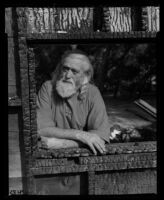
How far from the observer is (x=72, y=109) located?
8.07ft

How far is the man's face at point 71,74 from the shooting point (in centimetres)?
242

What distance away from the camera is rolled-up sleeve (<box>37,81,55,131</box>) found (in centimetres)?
242

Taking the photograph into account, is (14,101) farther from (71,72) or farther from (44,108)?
(71,72)

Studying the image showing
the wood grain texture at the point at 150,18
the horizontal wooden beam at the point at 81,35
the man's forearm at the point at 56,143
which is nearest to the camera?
the horizontal wooden beam at the point at 81,35

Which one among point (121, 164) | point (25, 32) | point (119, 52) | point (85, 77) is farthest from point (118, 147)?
point (25, 32)

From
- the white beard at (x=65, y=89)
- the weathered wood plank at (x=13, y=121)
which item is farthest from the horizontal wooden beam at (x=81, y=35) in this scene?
the weathered wood plank at (x=13, y=121)

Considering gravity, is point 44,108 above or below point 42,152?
above

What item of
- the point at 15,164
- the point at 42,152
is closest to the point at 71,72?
the point at 42,152

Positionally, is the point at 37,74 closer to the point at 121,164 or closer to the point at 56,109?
the point at 56,109

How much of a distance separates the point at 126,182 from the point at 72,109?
67 centimetres

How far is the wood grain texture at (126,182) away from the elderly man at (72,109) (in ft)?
0.77

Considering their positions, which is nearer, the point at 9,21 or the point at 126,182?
the point at 9,21

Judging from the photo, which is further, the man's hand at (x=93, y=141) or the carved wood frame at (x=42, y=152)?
the man's hand at (x=93, y=141)

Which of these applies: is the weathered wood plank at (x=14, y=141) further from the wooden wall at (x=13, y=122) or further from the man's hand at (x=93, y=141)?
the man's hand at (x=93, y=141)
